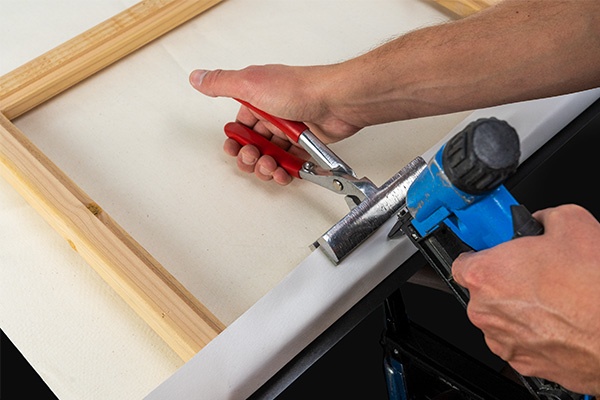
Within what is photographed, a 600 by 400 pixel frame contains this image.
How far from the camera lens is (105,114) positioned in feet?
4.01

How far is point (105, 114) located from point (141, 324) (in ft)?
1.26

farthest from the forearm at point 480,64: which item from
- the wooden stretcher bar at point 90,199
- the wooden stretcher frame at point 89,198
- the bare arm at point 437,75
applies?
the wooden stretcher bar at point 90,199

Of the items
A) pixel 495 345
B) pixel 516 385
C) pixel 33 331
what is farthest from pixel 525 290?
pixel 33 331

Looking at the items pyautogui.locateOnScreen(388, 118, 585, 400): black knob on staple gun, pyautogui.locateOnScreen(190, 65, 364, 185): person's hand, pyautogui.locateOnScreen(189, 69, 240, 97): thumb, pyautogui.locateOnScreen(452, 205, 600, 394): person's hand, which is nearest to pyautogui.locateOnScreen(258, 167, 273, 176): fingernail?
pyautogui.locateOnScreen(190, 65, 364, 185): person's hand

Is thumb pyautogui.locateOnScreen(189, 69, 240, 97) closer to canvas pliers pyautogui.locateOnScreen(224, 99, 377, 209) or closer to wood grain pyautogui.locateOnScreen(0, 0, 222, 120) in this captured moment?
canvas pliers pyautogui.locateOnScreen(224, 99, 377, 209)

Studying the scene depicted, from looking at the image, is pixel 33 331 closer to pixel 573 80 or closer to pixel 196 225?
pixel 196 225

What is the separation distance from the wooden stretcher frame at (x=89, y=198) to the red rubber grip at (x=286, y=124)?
271 millimetres

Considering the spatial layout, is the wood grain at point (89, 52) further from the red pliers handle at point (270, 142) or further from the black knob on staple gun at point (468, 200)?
the black knob on staple gun at point (468, 200)

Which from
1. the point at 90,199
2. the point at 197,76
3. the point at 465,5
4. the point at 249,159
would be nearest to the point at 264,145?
the point at 249,159

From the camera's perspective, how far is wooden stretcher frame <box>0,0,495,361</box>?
947 mm

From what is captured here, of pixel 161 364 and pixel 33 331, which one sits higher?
pixel 33 331

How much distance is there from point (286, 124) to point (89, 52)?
0.37 metres

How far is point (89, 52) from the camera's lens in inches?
49.5

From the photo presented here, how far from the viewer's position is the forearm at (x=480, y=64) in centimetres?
104
